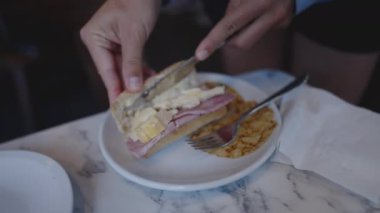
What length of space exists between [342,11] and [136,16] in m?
0.45

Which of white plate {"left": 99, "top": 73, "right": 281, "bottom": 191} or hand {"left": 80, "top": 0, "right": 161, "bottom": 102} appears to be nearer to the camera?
white plate {"left": 99, "top": 73, "right": 281, "bottom": 191}

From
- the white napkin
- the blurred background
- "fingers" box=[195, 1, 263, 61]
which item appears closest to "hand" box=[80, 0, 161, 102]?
"fingers" box=[195, 1, 263, 61]

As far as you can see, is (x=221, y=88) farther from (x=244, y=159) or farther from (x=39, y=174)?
(x=39, y=174)

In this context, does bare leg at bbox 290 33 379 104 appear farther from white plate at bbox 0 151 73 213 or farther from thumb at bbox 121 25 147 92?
white plate at bbox 0 151 73 213

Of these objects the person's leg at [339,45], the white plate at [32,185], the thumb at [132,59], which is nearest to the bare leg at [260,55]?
the person's leg at [339,45]

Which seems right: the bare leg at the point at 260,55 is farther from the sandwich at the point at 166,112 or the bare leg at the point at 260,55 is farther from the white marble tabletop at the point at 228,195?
the white marble tabletop at the point at 228,195

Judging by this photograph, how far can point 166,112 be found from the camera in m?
0.60

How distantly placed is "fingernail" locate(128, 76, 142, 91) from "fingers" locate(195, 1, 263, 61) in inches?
3.7

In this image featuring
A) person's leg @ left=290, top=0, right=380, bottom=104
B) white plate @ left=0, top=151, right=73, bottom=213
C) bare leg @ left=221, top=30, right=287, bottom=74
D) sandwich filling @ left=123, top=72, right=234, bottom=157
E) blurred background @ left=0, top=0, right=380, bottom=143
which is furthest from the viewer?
blurred background @ left=0, top=0, right=380, bottom=143

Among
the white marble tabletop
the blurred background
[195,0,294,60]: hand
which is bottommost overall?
the blurred background

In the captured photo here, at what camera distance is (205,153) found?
0.59 meters

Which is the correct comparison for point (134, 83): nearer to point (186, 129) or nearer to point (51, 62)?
point (186, 129)

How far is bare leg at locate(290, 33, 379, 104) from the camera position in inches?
37.9

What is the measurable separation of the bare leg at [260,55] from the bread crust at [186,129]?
376mm
